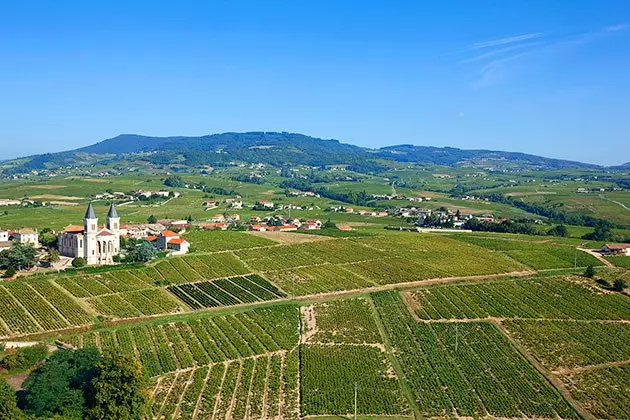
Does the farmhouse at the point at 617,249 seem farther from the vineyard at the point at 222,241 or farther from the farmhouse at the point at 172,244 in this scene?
the farmhouse at the point at 172,244

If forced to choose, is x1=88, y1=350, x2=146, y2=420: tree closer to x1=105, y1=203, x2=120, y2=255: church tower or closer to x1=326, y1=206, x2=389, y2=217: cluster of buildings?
x1=105, y1=203, x2=120, y2=255: church tower

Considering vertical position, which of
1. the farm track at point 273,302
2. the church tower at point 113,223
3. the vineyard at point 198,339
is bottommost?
the vineyard at point 198,339

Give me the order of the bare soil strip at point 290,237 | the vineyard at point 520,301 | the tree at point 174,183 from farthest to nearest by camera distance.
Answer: the tree at point 174,183 < the bare soil strip at point 290,237 < the vineyard at point 520,301

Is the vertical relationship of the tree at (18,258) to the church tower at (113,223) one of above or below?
below

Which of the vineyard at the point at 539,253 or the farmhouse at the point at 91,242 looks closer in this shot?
the farmhouse at the point at 91,242

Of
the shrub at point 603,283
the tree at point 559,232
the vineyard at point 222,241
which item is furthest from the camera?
the tree at point 559,232

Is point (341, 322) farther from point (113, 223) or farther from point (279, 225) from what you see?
point (279, 225)

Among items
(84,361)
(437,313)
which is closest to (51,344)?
(84,361)

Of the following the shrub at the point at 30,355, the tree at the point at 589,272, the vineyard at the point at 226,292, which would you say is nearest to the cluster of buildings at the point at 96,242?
the vineyard at the point at 226,292

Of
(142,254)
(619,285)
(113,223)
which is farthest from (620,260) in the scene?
(113,223)
